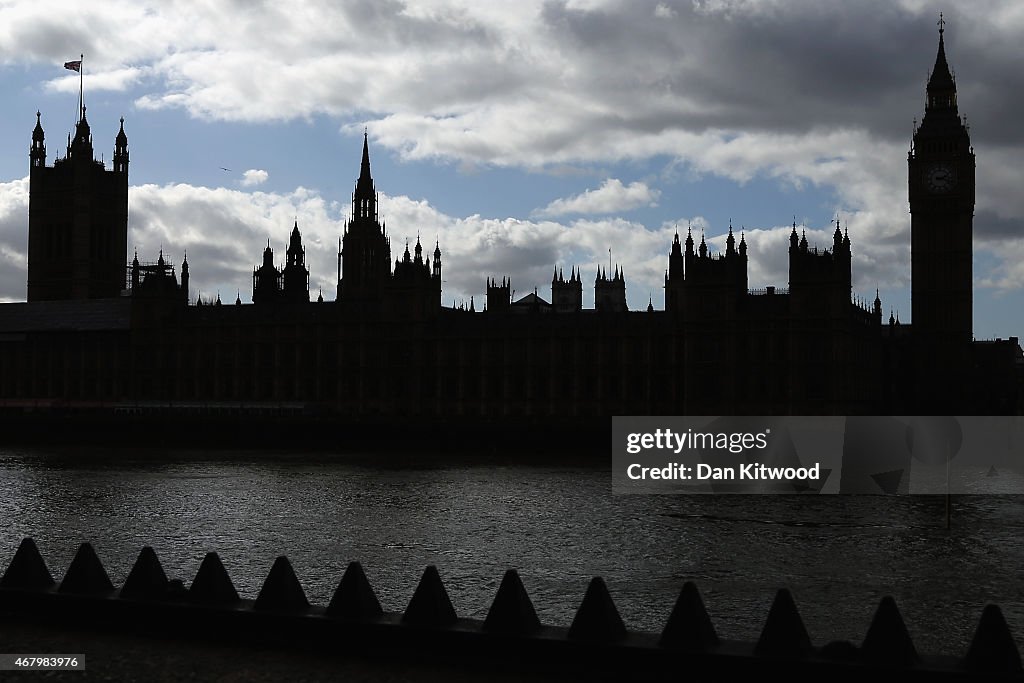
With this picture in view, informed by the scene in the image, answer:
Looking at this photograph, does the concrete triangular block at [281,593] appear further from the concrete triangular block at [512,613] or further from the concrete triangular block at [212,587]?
the concrete triangular block at [512,613]

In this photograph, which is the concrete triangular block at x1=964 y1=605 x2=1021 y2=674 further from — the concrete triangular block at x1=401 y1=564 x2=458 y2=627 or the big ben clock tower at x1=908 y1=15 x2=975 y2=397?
the big ben clock tower at x1=908 y1=15 x2=975 y2=397

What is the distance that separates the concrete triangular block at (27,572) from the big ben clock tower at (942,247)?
10201 cm

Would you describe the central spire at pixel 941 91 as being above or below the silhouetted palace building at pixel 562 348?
above

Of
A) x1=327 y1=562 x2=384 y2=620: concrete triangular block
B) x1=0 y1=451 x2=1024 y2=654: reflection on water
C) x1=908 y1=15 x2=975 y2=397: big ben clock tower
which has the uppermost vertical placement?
x1=908 y1=15 x2=975 y2=397: big ben clock tower

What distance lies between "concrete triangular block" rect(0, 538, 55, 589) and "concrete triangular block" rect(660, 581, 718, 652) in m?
8.98

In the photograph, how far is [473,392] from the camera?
10006 centimetres

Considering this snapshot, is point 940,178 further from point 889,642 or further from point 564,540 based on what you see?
point 889,642

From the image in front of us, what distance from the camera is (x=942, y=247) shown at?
106250 mm

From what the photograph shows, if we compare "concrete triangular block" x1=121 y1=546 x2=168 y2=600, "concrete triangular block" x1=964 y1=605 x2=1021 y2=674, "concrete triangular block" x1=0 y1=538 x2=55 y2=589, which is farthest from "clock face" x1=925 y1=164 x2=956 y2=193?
"concrete triangular block" x1=0 y1=538 x2=55 y2=589

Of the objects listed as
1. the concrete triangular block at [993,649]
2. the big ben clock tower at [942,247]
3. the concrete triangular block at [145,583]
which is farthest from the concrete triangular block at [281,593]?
the big ben clock tower at [942,247]

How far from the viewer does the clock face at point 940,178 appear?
348 ft

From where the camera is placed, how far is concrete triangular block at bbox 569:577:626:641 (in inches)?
520

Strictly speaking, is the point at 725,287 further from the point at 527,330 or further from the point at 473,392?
the point at 473,392

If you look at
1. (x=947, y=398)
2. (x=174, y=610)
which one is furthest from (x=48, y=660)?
(x=947, y=398)
